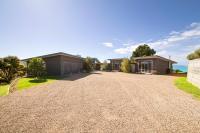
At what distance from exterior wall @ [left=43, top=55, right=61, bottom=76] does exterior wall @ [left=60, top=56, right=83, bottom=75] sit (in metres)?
0.64

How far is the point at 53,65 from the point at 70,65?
3773mm

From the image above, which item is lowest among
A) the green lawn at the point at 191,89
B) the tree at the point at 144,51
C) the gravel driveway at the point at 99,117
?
the gravel driveway at the point at 99,117

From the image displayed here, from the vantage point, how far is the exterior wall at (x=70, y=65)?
21781 millimetres

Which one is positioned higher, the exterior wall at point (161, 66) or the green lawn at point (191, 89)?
the exterior wall at point (161, 66)

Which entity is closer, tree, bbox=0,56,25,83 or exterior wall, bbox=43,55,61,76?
tree, bbox=0,56,25,83

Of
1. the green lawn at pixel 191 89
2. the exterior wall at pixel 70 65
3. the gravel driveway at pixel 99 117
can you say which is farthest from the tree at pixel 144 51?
the gravel driveway at pixel 99 117

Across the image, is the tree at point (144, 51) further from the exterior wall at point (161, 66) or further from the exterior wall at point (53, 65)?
the exterior wall at point (53, 65)

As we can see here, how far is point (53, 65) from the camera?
847 inches

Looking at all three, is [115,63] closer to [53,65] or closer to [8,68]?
[53,65]

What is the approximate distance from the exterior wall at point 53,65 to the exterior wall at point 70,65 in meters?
0.64

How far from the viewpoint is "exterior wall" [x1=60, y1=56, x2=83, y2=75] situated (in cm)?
2178

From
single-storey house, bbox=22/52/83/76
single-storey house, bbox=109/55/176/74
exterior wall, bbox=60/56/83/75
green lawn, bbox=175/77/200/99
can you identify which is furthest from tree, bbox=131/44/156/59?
green lawn, bbox=175/77/200/99

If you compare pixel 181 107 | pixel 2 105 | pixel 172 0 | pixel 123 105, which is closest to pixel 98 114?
pixel 123 105

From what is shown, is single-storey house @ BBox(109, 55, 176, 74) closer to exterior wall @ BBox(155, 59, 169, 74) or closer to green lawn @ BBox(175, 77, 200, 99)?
exterior wall @ BBox(155, 59, 169, 74)
